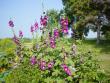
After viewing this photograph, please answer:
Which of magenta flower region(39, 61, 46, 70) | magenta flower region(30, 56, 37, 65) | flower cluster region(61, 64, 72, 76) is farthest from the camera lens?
magenta flower region(30, 56, 37, 65)

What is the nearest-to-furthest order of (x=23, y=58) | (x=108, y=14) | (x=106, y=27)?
(x=23, y=58) < (x=108, y=14) < (x=106, y=27)

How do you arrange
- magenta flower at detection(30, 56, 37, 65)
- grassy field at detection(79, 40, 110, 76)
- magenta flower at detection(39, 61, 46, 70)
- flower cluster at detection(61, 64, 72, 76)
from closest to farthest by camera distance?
flower cluster at detection(61, 64, 72, 76)
magenta flower at detection(39, 61, 46, 70)
magenta flower at detection(30, 56, 37, 65)
grassy field at detection(79, 40, 110, 76)

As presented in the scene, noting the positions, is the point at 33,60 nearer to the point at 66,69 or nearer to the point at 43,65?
the point at 43,65

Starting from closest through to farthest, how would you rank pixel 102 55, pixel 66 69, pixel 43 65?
pixel 66 69 < pixel 43 65 < pixel 102 55

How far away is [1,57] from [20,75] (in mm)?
2728

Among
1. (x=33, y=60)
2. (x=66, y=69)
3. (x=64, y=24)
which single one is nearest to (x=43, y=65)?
(x=33, y=60)

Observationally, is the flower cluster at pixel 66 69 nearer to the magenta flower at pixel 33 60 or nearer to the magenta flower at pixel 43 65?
the magenta flower at pixel 43 65

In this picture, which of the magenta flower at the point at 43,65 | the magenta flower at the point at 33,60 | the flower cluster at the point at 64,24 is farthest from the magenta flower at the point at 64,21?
the magenta flower at the point at 33,60

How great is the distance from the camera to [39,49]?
283 inches

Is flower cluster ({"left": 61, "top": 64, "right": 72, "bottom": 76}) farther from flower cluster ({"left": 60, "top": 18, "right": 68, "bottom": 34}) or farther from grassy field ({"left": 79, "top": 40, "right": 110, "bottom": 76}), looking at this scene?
grassy field ({"left": 79, "top": 40, "right": 110, "bottom": 76})

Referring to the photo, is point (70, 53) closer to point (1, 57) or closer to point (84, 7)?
point (1, 57)

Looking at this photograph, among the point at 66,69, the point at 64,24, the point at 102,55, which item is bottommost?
the point at 102,55

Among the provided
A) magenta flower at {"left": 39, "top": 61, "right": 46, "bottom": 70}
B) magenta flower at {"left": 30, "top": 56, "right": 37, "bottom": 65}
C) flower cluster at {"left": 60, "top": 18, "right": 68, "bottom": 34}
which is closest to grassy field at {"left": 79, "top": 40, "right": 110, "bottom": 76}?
flower cluster at {"left": 60, "top": 18, "right": 68, "bottom": 34}

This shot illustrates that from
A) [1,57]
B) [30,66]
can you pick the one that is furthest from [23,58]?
[1,57]
